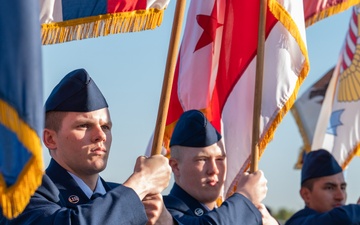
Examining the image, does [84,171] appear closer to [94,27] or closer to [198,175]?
[94,27]

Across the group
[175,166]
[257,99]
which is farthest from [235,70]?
[175,166]

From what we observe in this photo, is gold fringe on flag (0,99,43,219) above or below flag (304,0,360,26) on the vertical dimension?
below

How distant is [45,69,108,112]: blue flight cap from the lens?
5.45 m

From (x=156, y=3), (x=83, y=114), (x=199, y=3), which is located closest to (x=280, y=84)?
(x=199, y=3)

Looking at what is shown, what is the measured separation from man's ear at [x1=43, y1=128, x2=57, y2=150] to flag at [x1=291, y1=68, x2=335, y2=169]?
748 centimetres

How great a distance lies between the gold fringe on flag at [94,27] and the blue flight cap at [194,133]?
2.62ft

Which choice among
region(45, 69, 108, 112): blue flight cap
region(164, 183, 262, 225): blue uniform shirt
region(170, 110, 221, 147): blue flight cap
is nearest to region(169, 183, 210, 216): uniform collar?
region(164, 183, 262, 225): blue uniform shirt

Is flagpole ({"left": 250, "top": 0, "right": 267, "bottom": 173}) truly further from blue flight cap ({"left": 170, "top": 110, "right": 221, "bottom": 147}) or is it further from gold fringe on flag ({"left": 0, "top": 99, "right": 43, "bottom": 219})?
gold fringe on flag ({"left": 0, "top": 99, "right": 43, "bottom": 219})

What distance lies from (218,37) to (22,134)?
395 centimetres

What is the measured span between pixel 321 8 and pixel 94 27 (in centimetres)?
272

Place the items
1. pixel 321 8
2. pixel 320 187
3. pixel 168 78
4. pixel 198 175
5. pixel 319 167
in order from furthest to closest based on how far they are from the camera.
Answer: pixel 319 167 < pixel 320 187 < pixel 321 8 < pixel 198 175 < pixel 168 78

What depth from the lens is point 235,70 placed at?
7.80 meters

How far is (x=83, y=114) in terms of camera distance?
541 cm

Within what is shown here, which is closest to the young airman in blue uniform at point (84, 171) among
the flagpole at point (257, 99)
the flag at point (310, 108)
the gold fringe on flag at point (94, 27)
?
the gold fringe on flag at point (94, 27)
